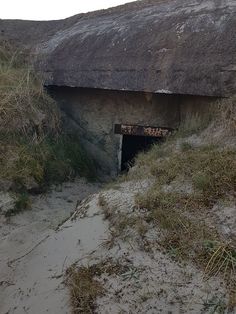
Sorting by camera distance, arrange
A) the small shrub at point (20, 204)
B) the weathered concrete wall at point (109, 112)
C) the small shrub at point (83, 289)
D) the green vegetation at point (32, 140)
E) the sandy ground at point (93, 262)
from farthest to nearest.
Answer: the weathered concrete wall at point (109, 112)
the green vegetation at point (32, 140)
the small shrub at point (20, 204)
the small shrub at point (83, 289)
the sandy ground at point (93, 262)

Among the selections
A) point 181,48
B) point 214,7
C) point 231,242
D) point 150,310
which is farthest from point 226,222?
point 214,7

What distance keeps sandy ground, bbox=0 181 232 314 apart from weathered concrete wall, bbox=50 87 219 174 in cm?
150

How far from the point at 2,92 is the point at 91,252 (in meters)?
2.76

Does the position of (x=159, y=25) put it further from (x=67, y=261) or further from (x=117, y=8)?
(x=67, y=261)

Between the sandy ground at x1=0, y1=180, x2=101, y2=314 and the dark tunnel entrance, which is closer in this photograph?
the sandy ground at x1=0, y1=180, x2=101, y2=314

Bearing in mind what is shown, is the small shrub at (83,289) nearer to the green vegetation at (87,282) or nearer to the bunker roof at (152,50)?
the green vegetation at (87,282)

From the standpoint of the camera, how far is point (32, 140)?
A: 495 centimetres

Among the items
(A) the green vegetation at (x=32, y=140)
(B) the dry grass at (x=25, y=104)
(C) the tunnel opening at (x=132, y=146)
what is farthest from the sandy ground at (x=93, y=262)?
(C) the tunnel opening at (x=132, y=146)

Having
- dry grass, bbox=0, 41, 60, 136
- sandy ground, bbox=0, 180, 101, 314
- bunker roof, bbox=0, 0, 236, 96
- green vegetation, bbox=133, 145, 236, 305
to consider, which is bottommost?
sandy ground, bbox=0, 180, 101, 314

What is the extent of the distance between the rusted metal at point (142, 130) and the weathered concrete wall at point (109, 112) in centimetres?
5

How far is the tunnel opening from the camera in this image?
5.63 m

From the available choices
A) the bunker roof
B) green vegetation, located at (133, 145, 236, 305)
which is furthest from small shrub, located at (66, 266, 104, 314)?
the bunker roof

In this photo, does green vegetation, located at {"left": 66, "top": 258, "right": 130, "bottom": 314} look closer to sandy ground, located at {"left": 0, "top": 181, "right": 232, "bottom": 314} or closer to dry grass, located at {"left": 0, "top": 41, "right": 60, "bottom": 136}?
sandy ground, located at {"left": 0, "top": 181, "right": 232, "bottom": 314}

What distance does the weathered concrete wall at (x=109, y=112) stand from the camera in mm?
5090
